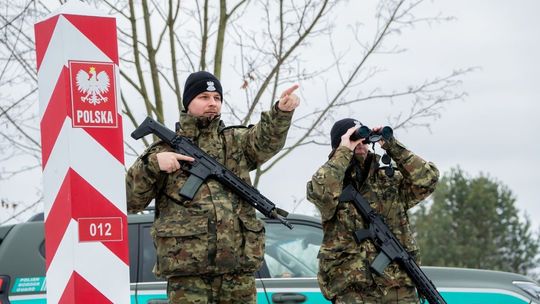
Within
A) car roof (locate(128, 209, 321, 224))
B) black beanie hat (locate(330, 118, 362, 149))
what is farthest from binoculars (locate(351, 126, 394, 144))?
car roof (locate(128, 209, 321, 224))

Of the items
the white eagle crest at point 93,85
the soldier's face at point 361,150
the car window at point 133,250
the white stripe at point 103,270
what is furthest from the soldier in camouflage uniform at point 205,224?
the car window at point 133,250

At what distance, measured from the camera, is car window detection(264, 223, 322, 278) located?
23.4 feet

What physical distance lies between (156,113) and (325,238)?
3.54 meters

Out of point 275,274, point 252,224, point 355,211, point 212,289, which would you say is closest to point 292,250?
point 275,274

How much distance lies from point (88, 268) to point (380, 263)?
6.85ft

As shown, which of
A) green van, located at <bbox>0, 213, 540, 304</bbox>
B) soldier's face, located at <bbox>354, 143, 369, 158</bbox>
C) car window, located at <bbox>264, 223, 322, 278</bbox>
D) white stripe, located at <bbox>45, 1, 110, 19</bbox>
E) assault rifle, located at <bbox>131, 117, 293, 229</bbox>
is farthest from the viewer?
car window, located at <bbox>264, 223, 322, 278</bbox>

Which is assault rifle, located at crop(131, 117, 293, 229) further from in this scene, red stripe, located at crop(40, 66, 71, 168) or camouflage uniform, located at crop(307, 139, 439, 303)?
red stripe, located at crop(40, 66, 71, 168)

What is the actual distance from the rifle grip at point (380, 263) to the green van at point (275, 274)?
44.3 inches

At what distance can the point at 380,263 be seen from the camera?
233 inches

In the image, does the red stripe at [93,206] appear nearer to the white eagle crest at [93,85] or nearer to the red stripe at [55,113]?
the red stripe at [55,113]

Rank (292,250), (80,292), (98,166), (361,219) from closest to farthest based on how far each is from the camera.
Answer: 1. (80,292)
2. (98,166)
3. (361,219)
4. (292,250)

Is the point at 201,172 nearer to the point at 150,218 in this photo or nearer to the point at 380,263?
the point at 380,263

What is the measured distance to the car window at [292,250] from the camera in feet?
23.4

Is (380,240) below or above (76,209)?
above
